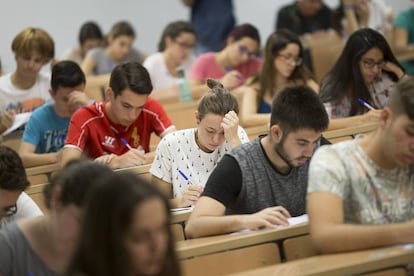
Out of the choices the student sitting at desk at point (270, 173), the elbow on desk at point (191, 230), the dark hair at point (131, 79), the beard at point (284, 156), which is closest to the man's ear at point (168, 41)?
the dark hair at point (131, 79)

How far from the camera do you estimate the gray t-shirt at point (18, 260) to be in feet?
7.61

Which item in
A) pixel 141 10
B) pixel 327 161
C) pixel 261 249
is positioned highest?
pixel 141 10

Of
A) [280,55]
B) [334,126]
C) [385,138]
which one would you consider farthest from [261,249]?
[280,55]

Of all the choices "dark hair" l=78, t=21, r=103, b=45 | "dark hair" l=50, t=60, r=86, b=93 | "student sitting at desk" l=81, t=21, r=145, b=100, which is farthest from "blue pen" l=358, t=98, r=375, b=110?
"dark hair" l=78, t=21, r=103, b=45

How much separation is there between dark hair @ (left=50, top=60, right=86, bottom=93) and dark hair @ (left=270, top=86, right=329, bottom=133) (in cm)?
172

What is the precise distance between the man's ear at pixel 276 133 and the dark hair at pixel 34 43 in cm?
226

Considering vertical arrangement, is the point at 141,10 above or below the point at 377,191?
above

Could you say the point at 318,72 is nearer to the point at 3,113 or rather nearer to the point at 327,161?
the point at 3,113

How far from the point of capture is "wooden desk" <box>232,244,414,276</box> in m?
2.12

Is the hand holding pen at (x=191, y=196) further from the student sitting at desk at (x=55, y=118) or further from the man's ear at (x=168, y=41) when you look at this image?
the man's ear at (x=168, y=41)

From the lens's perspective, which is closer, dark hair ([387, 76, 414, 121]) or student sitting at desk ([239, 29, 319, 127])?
dark hair ([387, 76, 414, 121])

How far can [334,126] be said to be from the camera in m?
4.22

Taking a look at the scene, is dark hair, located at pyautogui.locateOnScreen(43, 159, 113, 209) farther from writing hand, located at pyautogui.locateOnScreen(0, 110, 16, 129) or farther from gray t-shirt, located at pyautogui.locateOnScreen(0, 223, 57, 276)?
writing hand, located at pyautogui.locateOnScreen(0, 110, 16, 129)

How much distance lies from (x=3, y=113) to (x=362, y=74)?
2000 mm
